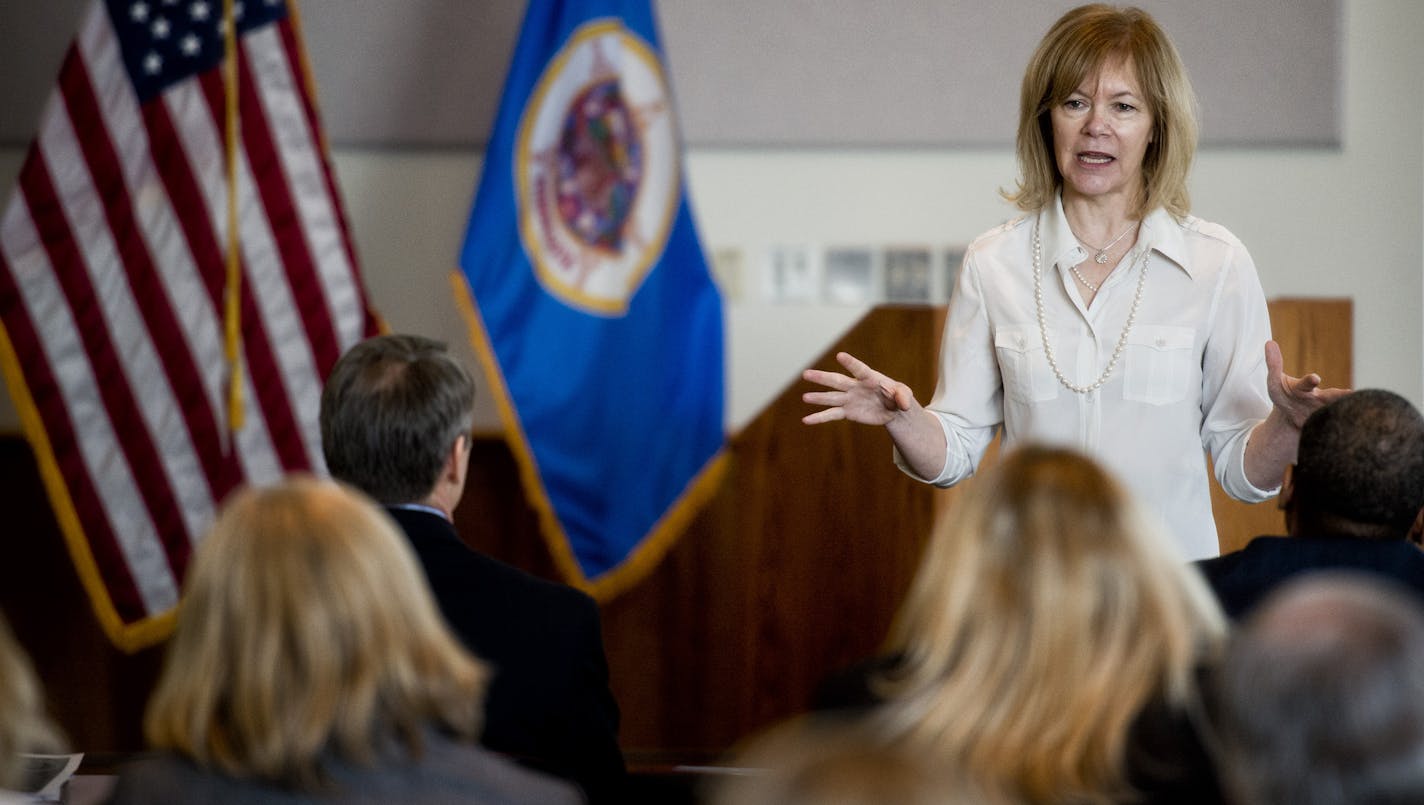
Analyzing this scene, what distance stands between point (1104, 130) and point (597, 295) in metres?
1.93

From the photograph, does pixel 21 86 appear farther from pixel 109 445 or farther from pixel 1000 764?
pixel 1000 764

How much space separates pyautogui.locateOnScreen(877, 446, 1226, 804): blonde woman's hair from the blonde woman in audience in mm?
397

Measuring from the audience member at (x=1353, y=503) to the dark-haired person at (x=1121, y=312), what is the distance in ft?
1.16

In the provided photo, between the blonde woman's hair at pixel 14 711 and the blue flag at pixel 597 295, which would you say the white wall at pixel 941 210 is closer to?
the blue flag at pixel 597 295

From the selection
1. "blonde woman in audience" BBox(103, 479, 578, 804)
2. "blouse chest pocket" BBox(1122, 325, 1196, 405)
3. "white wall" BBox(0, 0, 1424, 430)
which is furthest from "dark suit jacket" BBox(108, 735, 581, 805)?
"white wall" BBox(0, 0, 1424, 430)

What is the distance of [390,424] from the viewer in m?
2.13

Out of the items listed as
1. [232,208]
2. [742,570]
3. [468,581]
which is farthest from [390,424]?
[742,570]

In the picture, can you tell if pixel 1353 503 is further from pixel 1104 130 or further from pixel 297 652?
pixel 297 652

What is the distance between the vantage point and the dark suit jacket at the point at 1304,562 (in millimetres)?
1957

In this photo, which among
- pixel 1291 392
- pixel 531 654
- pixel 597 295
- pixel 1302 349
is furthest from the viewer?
pixel 597 295

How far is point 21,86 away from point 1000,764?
4417 mm

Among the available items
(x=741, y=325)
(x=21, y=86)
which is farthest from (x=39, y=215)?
(x=741, y=325)

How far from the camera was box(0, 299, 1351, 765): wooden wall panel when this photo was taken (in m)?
3.74

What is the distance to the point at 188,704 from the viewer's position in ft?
4.31
